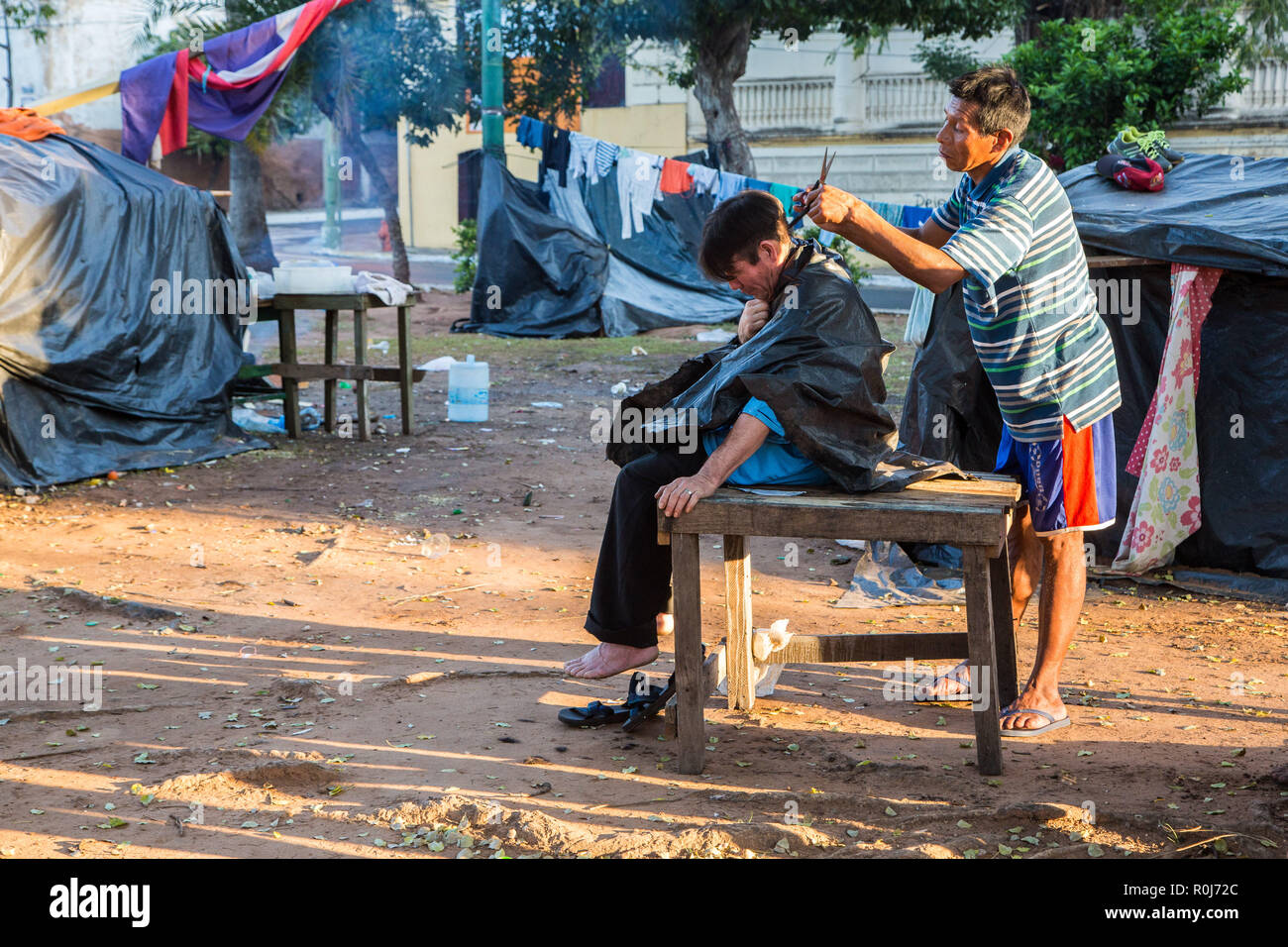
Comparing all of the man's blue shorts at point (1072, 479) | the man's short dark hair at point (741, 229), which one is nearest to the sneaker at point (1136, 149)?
the man's blue shorts at point (1072, 479)

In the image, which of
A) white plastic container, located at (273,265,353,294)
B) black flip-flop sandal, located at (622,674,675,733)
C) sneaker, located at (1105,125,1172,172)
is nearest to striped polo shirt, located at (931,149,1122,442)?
black flip-flop sandal, located at (622,674,675,733)

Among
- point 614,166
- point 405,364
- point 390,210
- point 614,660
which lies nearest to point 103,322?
→ point 405,364

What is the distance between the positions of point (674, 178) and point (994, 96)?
10.8m

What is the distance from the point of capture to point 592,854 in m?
2.72

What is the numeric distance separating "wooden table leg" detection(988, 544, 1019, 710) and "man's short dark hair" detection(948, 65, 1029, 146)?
1242 millimetres

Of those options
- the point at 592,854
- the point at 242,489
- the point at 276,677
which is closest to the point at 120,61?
the point at 242,489

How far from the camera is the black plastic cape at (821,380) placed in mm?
3232

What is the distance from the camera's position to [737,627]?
338 centimetres

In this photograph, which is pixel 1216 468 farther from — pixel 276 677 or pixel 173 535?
pixel 173 535

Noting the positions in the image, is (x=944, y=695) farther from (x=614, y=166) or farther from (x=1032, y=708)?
(x=614, y=166)

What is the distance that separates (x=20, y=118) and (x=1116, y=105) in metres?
9.04

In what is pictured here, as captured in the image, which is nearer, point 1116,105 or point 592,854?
point 592,854

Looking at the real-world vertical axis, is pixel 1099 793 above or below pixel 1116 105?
below

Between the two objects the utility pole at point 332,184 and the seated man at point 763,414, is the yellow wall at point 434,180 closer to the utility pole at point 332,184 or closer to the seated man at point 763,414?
the utility pole at point 332,184
